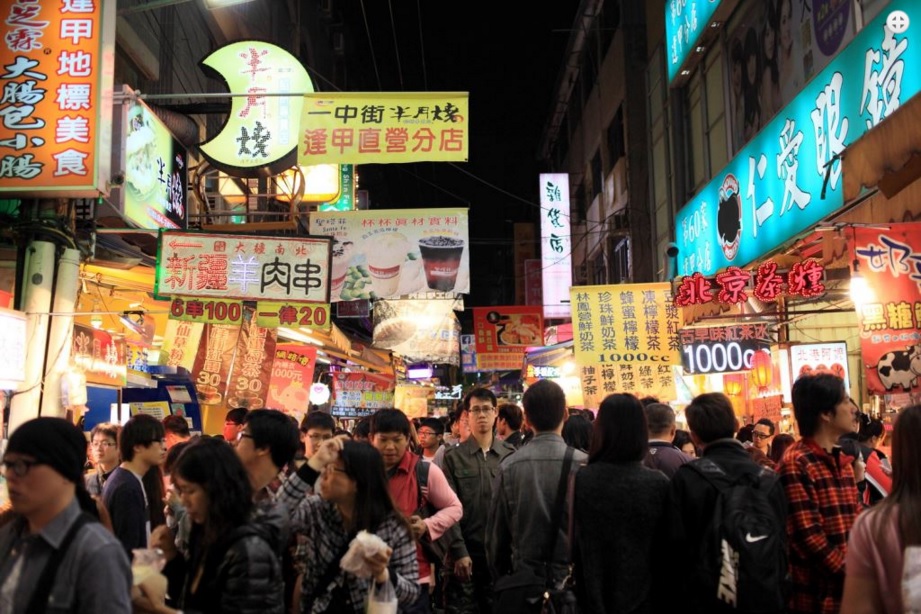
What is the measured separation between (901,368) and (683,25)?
13.9 meters

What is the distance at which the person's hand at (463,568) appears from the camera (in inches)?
266

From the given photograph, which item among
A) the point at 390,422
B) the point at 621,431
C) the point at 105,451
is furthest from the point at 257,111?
the point at 621,431

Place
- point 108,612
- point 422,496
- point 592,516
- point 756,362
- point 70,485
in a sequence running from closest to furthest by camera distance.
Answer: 1. point 108,612
2. point 70,485
3. point 592,516
4. point 422,496
5. point 756,362

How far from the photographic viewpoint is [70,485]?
10.5ft

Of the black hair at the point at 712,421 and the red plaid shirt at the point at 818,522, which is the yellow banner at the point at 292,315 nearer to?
the black hair at the point at 712,421

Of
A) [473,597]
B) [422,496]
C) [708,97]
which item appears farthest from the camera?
[708,97]

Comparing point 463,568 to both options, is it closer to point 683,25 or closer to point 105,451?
point 105,451

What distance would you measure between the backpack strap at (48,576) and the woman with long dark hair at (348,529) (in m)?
1.54

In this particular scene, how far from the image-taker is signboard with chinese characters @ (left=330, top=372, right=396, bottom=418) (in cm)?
2456

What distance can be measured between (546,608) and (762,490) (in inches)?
56.6

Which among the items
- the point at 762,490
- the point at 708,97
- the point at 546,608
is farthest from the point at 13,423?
the point at 708,97

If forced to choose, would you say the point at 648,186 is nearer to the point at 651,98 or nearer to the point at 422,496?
the point at 651,98

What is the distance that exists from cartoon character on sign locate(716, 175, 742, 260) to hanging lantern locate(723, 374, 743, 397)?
3.28 m

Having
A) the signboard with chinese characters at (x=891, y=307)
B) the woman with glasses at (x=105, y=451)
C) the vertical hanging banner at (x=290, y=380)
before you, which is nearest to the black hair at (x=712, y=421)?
the signboard with chinese characters at (x=891, y=307)
